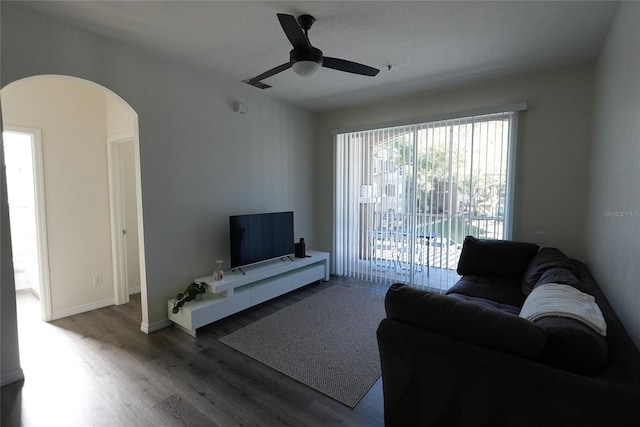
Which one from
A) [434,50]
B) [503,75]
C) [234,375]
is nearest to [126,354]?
[234,375]

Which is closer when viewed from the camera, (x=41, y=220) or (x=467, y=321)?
(x=467, y=321)

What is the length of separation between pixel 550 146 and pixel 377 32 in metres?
2.36

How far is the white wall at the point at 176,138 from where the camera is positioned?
226cm

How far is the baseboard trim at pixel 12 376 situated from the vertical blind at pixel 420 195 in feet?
12.4

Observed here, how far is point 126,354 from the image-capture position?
255 cm

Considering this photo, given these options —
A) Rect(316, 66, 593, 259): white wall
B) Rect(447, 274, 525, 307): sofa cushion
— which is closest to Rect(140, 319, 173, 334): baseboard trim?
Rect(447, 274, 525, 307): sofa cushion

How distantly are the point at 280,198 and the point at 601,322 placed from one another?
12.1ft

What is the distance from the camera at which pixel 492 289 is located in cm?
270

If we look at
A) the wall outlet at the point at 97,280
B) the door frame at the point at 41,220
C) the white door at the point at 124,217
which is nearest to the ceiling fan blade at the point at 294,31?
the white door at the point at 124,217

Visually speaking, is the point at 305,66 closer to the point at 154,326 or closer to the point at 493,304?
the point at 493,304

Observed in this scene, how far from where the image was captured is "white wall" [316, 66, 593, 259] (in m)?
3.10

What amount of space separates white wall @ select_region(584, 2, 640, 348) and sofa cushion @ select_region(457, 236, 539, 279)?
514 millimetres

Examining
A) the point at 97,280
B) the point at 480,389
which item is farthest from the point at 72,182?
the point at 480,389

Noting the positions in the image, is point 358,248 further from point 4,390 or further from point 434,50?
point 4,390
